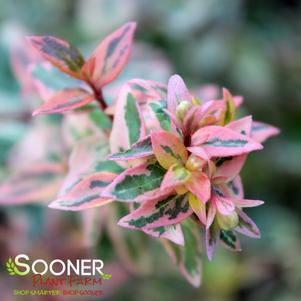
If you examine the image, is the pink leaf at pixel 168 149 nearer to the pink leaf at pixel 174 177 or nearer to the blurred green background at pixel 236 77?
the pink leaf at pixel 174 177

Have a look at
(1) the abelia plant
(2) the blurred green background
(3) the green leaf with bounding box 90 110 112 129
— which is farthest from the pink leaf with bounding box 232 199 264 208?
(2) the blurred green background

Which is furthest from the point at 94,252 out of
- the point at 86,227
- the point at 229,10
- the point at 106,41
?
the point at 229,10

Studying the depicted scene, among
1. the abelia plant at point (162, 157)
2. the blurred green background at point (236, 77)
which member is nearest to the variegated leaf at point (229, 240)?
the abelia plant at point (162, 157)

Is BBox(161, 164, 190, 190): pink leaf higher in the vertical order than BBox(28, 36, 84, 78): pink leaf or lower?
lower

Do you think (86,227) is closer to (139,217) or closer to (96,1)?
(139,217)

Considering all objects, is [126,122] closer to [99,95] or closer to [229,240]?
[99,95]

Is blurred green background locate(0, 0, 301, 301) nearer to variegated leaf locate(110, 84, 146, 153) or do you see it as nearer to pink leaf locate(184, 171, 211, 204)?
variegated leaf locate(110, 84, 146, 153)
